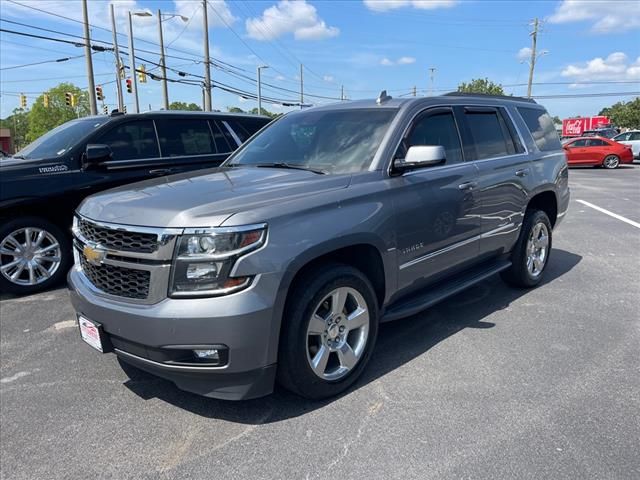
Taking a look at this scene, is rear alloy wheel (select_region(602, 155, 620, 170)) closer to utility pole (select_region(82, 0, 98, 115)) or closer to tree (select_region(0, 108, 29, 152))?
utility pole (select_region(82, 0, 98, 115))

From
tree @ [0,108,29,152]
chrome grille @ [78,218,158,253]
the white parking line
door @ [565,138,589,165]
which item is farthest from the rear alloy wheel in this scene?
tree @ [0,108,29,152]

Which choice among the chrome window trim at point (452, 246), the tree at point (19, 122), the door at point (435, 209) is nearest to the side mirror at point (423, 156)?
the door at point (435, 209)

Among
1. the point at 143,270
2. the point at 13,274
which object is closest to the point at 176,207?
the point at 143,270

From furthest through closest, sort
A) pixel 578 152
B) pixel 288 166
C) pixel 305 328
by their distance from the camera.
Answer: pixel 578 152 → pixel 288 166 → pixel 305 328

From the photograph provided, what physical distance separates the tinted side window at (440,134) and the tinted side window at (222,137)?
11.6 ft

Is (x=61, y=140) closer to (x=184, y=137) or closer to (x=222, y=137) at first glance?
(x=184, y=137)

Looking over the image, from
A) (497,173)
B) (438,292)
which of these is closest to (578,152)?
(497,173)

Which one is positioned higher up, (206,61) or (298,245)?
(206,61)

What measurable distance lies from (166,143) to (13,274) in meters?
2.30

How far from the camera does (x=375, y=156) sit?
353 cm

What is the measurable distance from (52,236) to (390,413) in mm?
4323

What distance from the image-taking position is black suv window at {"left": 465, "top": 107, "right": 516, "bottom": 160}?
14.8 feet

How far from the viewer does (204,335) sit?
256 cm

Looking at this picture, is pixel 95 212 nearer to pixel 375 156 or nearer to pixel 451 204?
pixel 375 156
